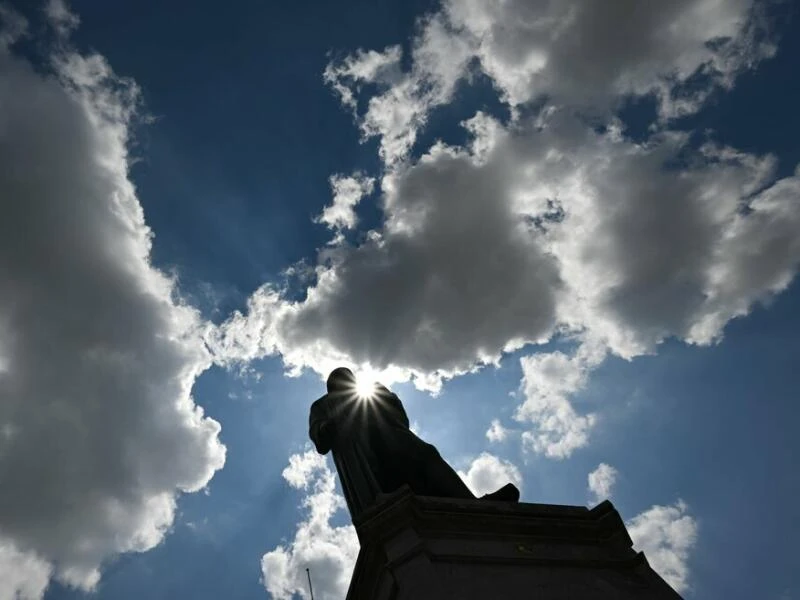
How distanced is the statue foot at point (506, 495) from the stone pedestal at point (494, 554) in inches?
41.1

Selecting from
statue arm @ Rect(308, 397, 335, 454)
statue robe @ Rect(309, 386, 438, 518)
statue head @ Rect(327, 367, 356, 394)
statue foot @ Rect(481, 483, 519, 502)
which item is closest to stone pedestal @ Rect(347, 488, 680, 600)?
statue foot @ Rect(481, 483, 519, 502)

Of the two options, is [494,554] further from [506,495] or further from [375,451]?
[375,451]

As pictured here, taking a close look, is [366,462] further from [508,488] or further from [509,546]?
[509,546]

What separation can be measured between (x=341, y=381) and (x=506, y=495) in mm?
7213

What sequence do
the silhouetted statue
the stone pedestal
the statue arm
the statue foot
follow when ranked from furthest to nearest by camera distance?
the statue arm
the silhouetted statue
the statue foot
the stone pedestal

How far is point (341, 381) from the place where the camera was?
16734 millimetres

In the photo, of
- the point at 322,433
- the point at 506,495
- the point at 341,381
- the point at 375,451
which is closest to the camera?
the point at 506,495

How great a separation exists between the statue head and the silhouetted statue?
1.53 feet

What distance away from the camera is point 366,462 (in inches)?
496

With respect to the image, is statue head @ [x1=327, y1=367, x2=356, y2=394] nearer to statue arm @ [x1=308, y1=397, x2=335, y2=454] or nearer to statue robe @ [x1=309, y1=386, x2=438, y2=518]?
statue robe @ [x1=309, y1=386, x2=438, y2=518]

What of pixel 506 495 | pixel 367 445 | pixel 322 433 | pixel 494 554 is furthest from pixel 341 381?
pixel 494 554

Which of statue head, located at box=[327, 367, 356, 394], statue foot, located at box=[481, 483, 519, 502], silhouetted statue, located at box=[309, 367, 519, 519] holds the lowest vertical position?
statue foot, located at box=[481, 483, 519, 502]

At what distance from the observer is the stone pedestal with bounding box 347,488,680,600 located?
7578 millimetres

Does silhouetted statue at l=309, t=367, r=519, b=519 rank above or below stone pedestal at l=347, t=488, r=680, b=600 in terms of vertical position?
above
